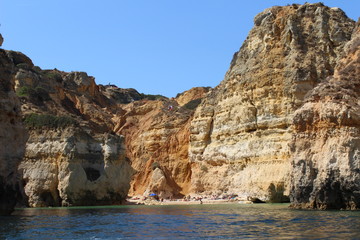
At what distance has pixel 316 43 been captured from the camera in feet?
161

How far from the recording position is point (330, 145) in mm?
27812

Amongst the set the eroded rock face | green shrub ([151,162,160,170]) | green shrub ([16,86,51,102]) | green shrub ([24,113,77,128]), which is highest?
green shrub ([16,86,51,102])

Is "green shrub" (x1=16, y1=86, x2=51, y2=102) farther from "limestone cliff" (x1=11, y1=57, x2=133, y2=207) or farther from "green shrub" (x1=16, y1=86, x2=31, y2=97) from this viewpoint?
"limestone cliff" (x1=11, y1=57, x2=133, y2=207)

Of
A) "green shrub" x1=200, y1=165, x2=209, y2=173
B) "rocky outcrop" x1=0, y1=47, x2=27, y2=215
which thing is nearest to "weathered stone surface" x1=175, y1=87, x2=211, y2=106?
"green shrub" x1=200, y1=165, x2=209, y2=173

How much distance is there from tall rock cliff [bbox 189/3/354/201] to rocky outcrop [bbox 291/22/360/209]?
13307mm

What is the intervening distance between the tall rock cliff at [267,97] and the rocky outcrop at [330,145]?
524 inches

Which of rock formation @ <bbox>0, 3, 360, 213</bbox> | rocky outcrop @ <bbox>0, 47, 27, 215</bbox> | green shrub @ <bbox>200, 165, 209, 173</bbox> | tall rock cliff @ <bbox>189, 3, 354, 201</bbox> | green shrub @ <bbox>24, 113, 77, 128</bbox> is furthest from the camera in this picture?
green shrub @ <bbox>200, 165, 209, 173</bbox>

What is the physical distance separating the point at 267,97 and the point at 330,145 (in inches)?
831

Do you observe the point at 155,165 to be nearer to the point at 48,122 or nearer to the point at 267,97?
the point at 267,97

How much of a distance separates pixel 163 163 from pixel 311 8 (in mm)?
25454

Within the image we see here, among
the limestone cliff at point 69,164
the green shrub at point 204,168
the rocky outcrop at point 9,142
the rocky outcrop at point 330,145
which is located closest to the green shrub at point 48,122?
the limestone cliff at point 69,164

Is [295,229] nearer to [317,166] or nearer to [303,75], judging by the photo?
[317,166]

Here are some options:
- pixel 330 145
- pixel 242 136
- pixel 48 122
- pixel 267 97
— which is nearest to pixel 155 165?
pixel 242 136

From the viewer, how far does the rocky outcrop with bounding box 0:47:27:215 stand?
25.3 metres
